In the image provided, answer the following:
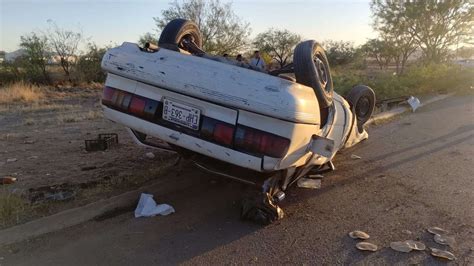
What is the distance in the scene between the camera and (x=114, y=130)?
838 centimetres

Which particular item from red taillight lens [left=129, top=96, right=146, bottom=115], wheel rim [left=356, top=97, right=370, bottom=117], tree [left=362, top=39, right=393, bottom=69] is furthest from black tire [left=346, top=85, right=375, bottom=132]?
tree [left=362, top=39, right=393, bottom=69]

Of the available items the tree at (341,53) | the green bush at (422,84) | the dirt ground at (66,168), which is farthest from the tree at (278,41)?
the dirt ground at (66,168)

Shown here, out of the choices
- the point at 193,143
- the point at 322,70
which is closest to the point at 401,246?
the point at 193,143

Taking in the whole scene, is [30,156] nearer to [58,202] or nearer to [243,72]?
[58,202]

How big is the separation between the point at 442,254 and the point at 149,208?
242 centimetres

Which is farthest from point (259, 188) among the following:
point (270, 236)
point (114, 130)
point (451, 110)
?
point (451, 110)

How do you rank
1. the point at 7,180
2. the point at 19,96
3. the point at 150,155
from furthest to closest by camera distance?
the point at 19,96 < the point at 150,155 < the point at 7,180

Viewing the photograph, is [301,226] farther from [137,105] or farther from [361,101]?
[361,101]

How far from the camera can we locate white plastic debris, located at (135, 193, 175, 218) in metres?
3.92

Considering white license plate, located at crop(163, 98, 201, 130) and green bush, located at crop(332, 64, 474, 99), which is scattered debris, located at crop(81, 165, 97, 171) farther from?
green bush, located at crop(332, 64, 474, 99)

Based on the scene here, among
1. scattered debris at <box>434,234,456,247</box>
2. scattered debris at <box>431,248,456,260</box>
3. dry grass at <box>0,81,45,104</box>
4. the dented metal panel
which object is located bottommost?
dry grass at <box>0,81,45,104</box>

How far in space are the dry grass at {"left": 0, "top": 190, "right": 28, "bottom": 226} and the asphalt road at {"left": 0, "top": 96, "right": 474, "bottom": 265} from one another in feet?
1.41

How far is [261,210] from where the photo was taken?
12.3ft

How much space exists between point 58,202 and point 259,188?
1.84 meters
